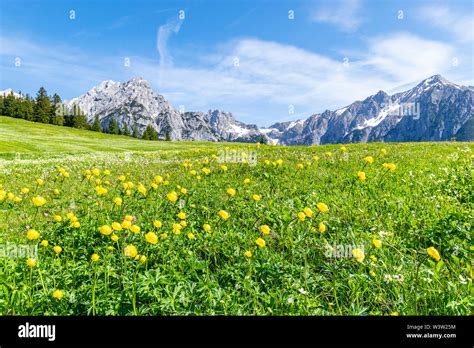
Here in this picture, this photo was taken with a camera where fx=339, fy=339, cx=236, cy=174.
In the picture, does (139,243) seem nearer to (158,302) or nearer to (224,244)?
(224,244)

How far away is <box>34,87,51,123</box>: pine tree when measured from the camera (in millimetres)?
94812

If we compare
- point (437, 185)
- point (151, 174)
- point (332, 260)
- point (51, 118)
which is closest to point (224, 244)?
point (332, 260)

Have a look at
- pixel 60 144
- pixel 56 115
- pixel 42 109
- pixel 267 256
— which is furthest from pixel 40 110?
pixel 267 256

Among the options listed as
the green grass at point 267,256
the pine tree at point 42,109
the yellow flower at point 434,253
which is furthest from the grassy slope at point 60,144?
the pine tree at point 42,109

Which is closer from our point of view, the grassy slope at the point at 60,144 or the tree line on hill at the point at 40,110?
the grassy slope at the point at 60,144

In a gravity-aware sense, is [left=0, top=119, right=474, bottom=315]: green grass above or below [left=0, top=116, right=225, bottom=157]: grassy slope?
below

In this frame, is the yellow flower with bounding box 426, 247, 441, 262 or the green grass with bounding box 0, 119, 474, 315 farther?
the green grass with bounding box 0, 119, 474, 315

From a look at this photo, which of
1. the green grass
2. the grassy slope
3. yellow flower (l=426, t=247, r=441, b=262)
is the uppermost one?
the grassy slope

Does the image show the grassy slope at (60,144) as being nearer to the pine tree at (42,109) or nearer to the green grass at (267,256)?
the green grass at (267,256)

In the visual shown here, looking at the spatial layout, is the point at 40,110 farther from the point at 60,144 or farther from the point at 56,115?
the point at 60,144

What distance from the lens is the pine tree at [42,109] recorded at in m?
94.8

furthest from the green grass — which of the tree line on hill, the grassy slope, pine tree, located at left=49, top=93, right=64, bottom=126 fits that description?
pine tree, located at left=49, top=93, right=64, bottom=126

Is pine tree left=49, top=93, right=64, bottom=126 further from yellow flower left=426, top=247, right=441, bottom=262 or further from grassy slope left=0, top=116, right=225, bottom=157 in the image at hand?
yellow flower left=426, top=247, right=441, bottom=262

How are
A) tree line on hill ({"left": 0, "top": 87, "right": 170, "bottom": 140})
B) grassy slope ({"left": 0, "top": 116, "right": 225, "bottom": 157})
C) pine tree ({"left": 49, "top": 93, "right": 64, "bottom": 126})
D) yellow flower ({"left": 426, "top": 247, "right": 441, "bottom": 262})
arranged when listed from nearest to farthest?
1. yellow flower ({"left": 426, "top": 247, "right": 441, "bottom": 262})
2. grassy slope ({"left": 0, "top": 116, "right": 225, "bottom": 157})
3. tree line on hill ({"left": 0, "top": 87, "right": 170, "bottom": 140})
4. pine tree ({"left": 49, "top": 93, "right": 64, "bottom": 126})
